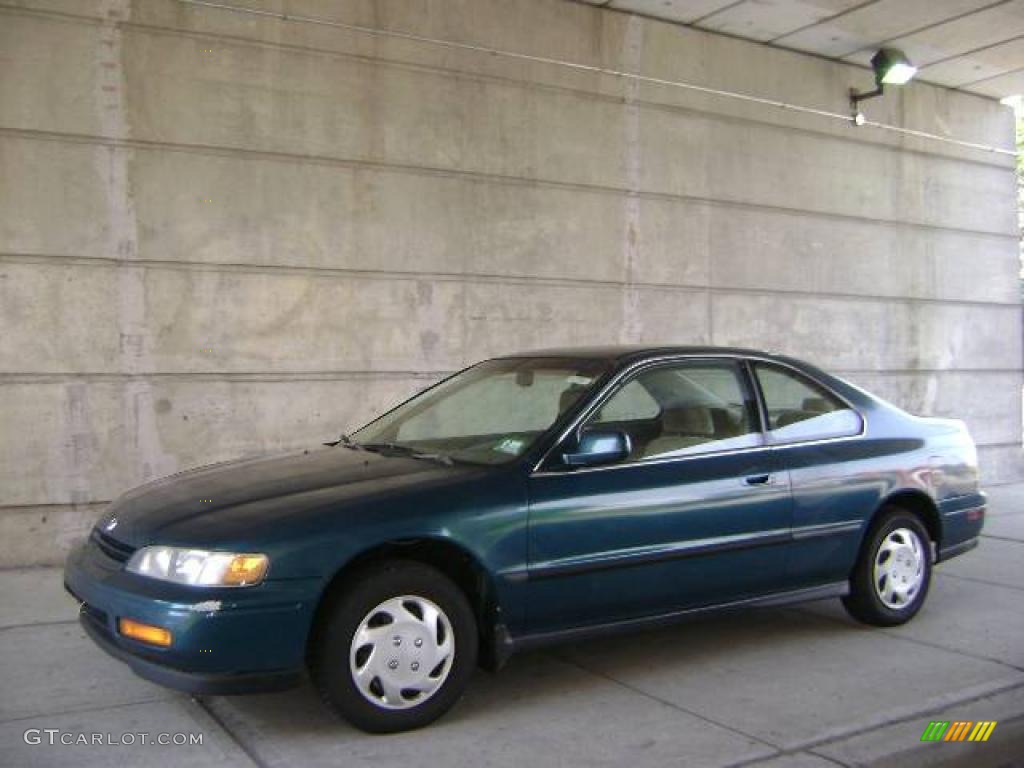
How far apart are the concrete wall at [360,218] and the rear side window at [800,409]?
3.32m

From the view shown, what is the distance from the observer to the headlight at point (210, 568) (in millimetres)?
3520

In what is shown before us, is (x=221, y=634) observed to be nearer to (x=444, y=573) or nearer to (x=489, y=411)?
(x=444, y=573)

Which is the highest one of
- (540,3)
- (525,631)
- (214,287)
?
(540,3)

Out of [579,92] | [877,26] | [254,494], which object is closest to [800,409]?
[254,494]

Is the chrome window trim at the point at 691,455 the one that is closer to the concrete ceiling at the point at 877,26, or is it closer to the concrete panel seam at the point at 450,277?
the concrete panel seam at the point at 450,277

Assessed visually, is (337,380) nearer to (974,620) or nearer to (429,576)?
(429,576)

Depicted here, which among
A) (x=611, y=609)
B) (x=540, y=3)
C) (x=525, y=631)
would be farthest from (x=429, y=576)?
(x=540, y=3)

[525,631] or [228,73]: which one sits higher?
[228,73]

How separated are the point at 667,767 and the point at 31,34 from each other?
5887 mm

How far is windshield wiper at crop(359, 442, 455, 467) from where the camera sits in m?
4.32

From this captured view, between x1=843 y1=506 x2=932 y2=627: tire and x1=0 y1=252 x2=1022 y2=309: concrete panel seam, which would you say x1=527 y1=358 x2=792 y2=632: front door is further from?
x1=0 y1=252 x2=1022 y2=309: concrete panel seam

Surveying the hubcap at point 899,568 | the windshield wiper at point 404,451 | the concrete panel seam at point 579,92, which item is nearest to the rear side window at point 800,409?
the hubcap at point 899,568

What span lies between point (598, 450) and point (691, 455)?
596 millimetres

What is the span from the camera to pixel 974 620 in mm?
5594
